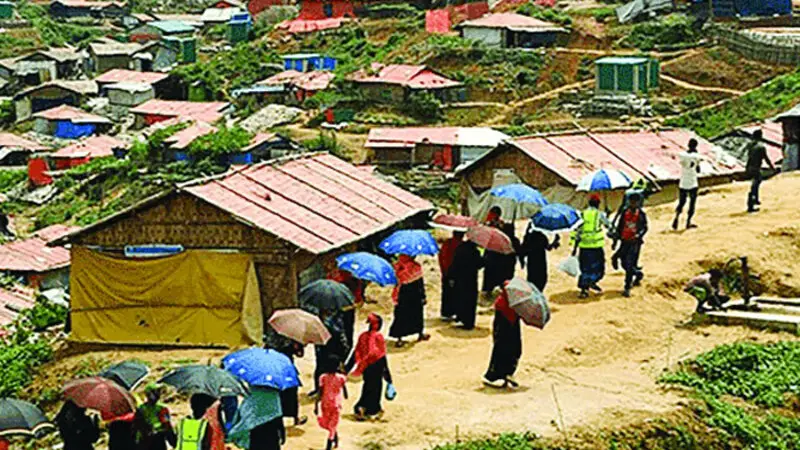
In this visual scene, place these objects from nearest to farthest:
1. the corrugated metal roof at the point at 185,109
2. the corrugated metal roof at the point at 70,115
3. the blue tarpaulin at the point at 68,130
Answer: the corrugated metal roof at the point at 185,109, the corrugated metal roof at the point at 70,115, the blue tarpaulin at the point at 68,130

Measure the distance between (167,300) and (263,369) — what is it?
639 centimetres

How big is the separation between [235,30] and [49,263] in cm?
3421

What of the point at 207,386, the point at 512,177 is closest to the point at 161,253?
the point at 207,386

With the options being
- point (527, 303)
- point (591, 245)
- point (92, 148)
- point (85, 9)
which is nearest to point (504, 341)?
point (527, 303)

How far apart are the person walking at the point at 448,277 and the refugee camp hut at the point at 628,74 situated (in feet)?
88.3

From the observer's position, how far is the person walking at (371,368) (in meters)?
11.7

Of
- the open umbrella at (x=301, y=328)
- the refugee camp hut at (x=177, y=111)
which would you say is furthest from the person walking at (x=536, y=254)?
the refugee camp hut at (x=177, y=111)

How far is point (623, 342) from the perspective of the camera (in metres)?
14.3

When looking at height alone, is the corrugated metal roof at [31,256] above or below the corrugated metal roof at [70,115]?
below

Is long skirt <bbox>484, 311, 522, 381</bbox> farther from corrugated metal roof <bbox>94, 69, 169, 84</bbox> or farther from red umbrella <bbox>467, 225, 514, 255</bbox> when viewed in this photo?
corrugated metal roof <bbox>94, 69, 169, 84</bbox>

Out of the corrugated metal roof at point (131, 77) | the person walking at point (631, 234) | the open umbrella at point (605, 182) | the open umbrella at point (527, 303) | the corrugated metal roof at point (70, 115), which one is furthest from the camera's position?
the corrugated metal roof at point (131, 77)

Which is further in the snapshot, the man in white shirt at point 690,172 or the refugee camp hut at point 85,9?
the refugee camp hut at point 85,9

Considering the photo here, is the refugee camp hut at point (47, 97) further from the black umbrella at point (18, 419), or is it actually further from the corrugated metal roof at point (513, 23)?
the black umbrella at point (18, 419)

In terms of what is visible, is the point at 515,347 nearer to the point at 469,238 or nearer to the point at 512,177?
the point at 469,238
